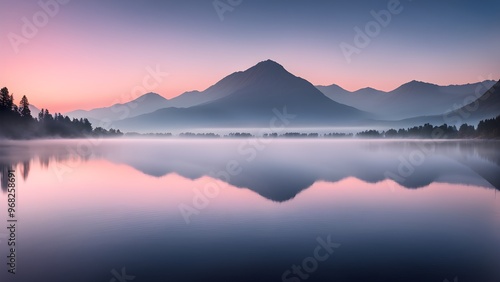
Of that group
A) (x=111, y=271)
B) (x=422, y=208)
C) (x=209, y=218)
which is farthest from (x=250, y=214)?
(x=422, y=208)

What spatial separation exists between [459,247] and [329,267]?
779cm

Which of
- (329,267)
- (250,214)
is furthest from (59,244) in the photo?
(329,267)

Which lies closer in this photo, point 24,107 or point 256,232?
point 256,232

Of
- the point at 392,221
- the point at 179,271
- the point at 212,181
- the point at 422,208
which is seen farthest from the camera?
the point at 212,181

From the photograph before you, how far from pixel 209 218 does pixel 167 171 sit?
32.3 m

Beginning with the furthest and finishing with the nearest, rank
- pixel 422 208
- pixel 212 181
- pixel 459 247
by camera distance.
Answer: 1. pixel 212 181
2. pixel 422 208
3. pixel 459 247

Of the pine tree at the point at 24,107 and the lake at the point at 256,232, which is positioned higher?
the pine tree at the point at 24,107

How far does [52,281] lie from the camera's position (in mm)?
14078

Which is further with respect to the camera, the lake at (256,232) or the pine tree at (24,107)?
the pine tree at (24,107)

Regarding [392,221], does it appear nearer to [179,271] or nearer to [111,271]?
[179,271]

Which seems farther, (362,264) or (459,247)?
(459,247)

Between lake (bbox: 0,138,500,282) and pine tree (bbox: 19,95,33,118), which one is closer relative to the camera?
lake (bbox: 0,138,500,282)

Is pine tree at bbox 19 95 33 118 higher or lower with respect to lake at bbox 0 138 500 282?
higher

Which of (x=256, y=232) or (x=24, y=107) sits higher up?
(x=24, y=107)
